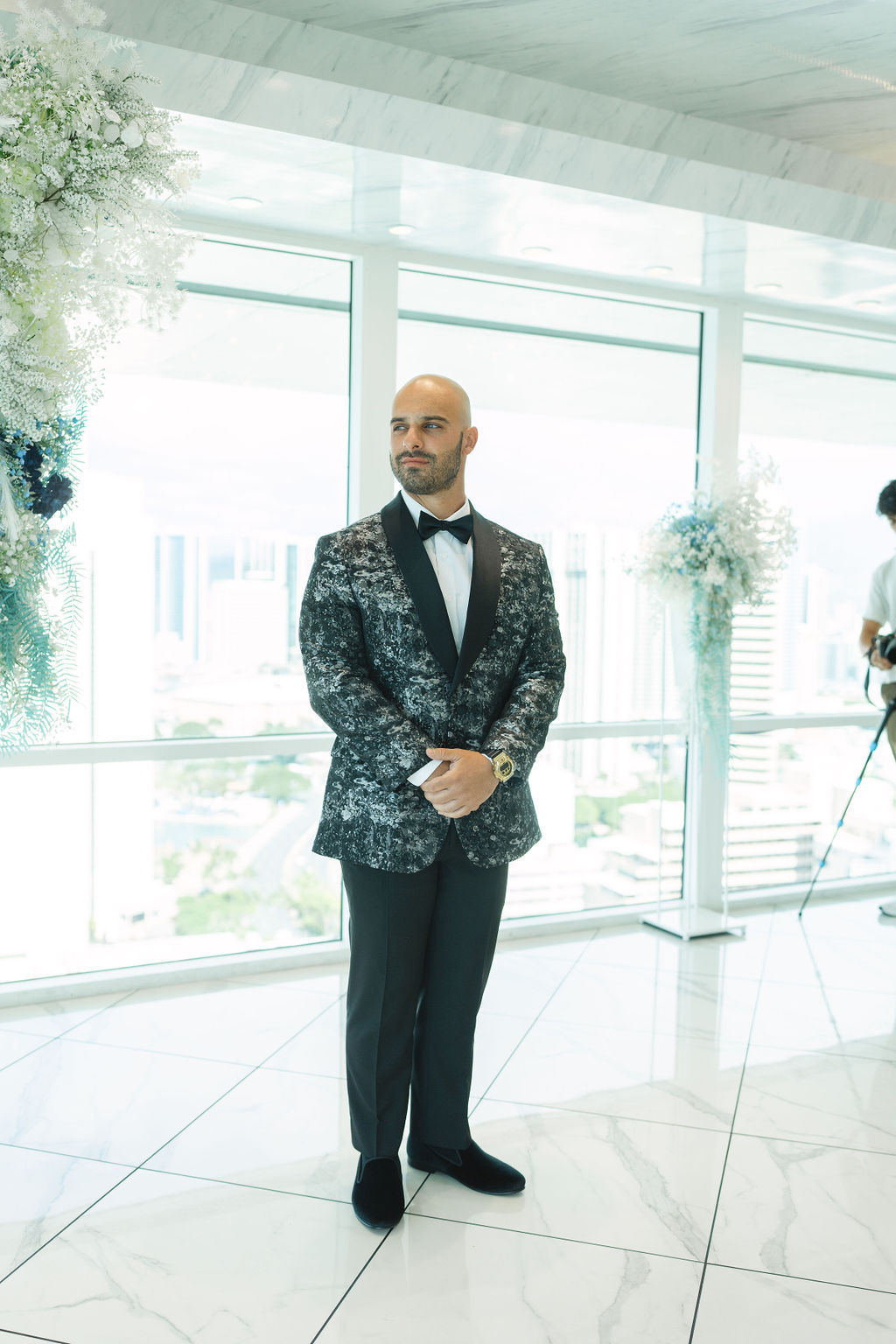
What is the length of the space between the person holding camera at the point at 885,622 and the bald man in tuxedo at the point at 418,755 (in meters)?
2.98

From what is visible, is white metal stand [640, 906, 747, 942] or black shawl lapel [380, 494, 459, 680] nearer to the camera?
black shawl lapel [380, 494, 459, 680]

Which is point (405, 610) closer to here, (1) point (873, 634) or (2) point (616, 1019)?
(2) point (616, 1019)

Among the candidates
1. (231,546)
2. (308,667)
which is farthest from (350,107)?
(308,667)

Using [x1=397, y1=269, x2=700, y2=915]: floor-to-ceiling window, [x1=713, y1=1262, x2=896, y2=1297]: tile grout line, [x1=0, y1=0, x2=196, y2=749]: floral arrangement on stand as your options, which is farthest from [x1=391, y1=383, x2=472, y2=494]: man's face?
[x1=397, y1=269, x2=700, y2=915]: floor-to-ceiling window

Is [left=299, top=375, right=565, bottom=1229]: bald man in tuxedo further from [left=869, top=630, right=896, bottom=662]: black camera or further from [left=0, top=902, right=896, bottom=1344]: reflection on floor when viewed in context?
[left=869, top=630, right=896, bottom=662]: black camera

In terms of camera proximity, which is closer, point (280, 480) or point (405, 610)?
point (405, 610)

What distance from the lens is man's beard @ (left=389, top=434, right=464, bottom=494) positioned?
8.14ft

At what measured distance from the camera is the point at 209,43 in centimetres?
311

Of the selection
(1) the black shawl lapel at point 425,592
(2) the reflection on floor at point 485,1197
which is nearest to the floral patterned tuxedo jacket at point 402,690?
(1) the black shawl lapel at point 425,592

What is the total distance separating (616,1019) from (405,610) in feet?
6.30

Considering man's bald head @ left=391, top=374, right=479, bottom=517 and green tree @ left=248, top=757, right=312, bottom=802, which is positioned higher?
man's bald head @ left=391, top=374, right=479, bottom=517

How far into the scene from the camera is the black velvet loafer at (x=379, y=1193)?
2.40m

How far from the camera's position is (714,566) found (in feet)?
14.5

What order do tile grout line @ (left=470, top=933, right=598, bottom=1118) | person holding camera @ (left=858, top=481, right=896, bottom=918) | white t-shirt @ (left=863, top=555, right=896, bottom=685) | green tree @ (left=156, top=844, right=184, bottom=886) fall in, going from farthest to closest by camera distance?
1. white t-shirt @ (left=863, top=555, right=896, bottom=685)
2. person holding camera @ (left=858, top=481, right=896, bottom=918)
3. green tree @ (left=156, top=844, right=184, bottom=886)
4. tile grout line @ (left=470, top=933, right=598, bottom=1118)
